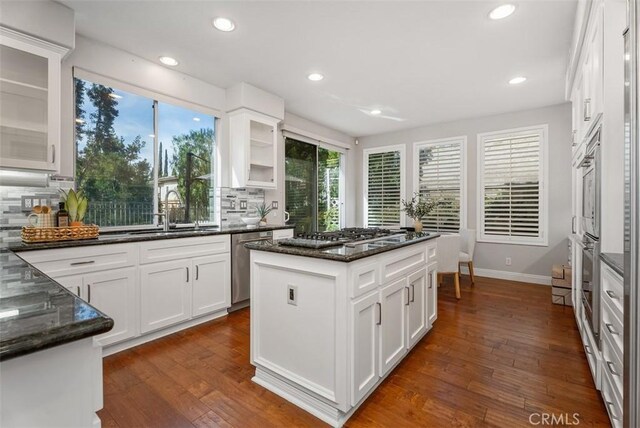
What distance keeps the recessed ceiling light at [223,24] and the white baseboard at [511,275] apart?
15.9 feet

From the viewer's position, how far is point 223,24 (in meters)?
2.48

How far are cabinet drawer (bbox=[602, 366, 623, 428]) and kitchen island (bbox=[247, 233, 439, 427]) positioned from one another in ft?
3.55

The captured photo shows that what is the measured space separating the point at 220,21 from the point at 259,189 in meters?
2.20

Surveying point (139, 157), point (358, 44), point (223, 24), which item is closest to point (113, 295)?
point (139, 157)

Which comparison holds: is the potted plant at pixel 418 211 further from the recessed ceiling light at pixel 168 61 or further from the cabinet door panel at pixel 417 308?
the recessed ceiling light at pixel 168 61

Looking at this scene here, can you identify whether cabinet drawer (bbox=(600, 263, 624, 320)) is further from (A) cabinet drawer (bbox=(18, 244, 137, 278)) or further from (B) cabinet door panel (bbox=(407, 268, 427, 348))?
(A) cabinet drawer (bbox=(18, 244, 137, 278))

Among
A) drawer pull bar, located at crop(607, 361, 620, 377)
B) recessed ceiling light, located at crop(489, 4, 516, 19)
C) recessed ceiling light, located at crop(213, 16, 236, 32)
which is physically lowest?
drawer pull bar, located at crop(607, 361, 620, 377)

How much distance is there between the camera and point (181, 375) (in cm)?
210

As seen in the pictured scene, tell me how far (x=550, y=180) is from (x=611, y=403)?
3794 millimetres

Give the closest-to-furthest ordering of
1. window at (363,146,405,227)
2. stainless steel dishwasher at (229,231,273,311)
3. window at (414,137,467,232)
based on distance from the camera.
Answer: stainless steel dishwasher at (229,231,273,311)
window at (414,137,467,232)
window at (363,146,405,227)

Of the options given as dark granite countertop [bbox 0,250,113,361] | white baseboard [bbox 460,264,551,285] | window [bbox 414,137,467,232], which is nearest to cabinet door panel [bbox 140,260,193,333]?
dark granite countertop [bbox 0,250,113,361]

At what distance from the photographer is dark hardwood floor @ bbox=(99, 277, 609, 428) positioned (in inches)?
66.2

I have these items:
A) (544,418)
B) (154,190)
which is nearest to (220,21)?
(154,190)

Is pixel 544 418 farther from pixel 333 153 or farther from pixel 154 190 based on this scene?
pixel 333 153
